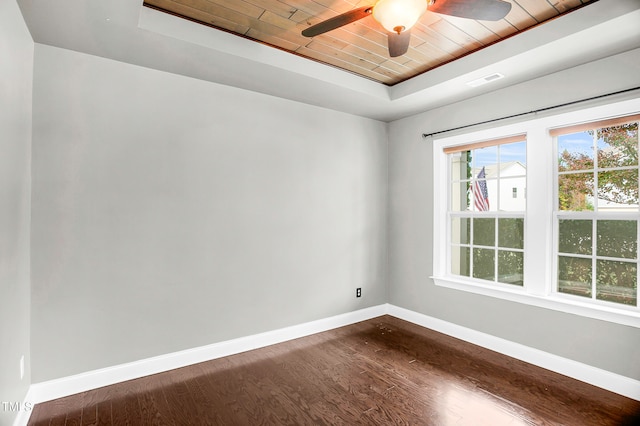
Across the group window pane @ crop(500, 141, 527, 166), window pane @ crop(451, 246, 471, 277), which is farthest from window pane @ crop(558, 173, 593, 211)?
window pane @ crop(451, 246, 471, 277)

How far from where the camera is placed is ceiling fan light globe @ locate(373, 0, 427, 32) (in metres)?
1.78

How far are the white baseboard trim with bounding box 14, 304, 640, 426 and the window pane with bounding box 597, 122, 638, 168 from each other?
1.64m

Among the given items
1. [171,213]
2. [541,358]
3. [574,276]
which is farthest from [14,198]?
[574,276]

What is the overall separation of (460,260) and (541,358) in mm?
1259

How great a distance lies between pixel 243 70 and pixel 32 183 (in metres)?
1.76

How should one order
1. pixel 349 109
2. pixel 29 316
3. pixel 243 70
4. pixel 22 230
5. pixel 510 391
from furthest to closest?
pixel 349 109, pixel 243 70, pixel 510 391, pixel 29 316, pixel 22 230

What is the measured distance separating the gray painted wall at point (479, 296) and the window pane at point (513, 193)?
0.65 m

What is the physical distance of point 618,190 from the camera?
8.84 feet

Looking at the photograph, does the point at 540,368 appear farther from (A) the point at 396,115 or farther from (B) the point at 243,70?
(B) the point at 243,70

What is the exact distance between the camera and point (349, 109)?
3914 mm

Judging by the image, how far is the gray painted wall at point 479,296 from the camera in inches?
101

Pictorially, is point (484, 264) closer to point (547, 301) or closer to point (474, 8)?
point (547, 301)

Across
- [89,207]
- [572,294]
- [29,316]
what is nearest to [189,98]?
[89,207]

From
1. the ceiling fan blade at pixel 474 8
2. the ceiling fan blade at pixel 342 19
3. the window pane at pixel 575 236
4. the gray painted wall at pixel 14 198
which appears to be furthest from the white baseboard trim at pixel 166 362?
the ceiling fan blade at pixel 474 8
